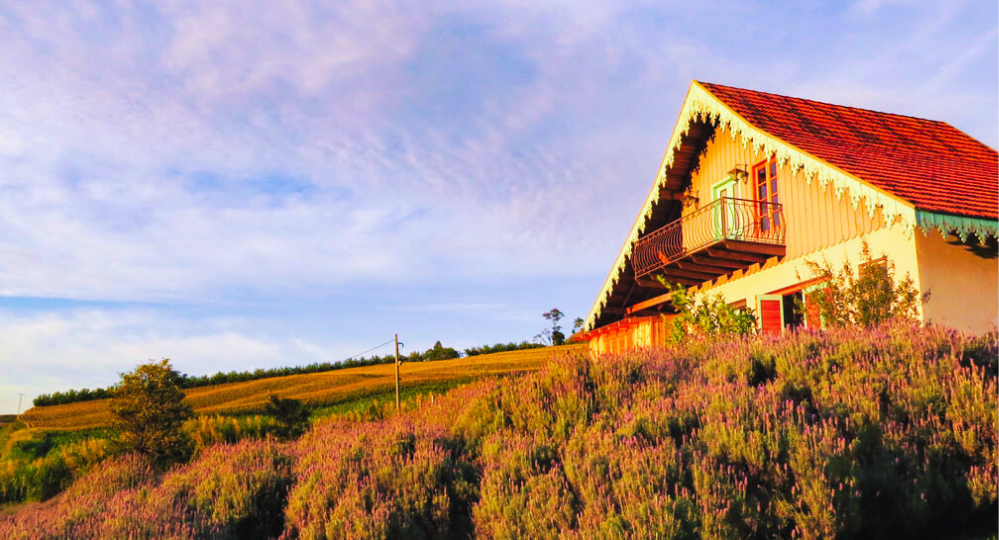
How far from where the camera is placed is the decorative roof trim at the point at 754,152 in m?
12.0

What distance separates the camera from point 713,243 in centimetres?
1564

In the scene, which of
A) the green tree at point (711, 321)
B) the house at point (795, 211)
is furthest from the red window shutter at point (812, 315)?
the green tree at point (711, 321)

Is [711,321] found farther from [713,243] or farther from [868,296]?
[868,296]

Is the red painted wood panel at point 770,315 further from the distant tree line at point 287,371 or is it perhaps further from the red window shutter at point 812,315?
the distant tree line at point 287,371

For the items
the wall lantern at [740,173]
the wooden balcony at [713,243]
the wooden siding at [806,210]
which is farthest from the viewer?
the wall lantern at [740,173]

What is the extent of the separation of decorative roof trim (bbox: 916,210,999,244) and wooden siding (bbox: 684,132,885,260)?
65.4 inches

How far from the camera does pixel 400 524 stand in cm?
689

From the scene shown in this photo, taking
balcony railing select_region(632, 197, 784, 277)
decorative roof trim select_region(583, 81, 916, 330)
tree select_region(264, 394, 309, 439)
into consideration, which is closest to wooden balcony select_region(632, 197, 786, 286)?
balcony railing select_region(632, 197, 784, 277)

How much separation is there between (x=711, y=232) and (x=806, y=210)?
2.87 m

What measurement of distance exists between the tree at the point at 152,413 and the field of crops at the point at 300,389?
1078cm

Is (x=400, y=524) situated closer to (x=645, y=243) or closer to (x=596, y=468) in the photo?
(x=596, y=468)

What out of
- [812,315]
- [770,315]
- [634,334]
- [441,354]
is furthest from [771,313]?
[441,354]

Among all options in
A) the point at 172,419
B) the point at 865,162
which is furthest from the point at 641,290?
the point at 172,419

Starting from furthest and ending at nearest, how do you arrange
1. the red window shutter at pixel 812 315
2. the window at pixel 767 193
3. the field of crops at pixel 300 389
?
the field of crops at pixel 300 389 → the window at pixel 767 193 → the red window shutter at pixel 812 315
